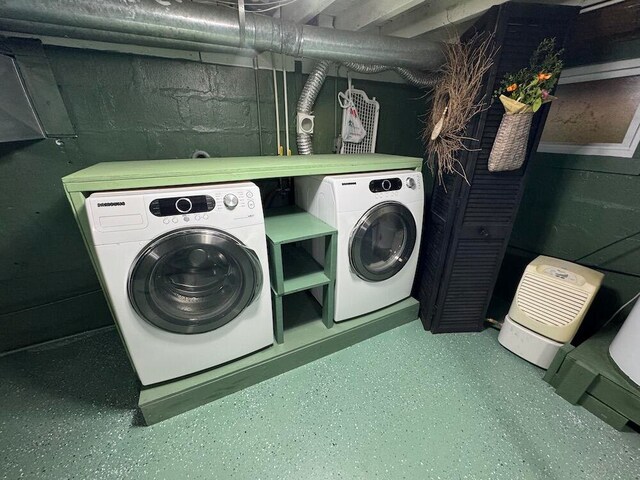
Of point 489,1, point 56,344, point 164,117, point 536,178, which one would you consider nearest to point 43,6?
point 164,117

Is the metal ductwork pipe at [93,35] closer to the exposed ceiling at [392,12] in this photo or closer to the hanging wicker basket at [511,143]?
the exposed ceiling at [392,12]

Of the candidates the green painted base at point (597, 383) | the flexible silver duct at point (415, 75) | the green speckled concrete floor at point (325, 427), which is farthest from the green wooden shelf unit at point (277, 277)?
the green painted base at point (597, 383)

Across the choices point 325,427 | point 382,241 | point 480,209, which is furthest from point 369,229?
point 325,427

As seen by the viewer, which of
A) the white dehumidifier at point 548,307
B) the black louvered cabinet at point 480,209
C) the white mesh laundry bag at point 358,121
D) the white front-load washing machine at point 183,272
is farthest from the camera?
the white mesh laundry bag at point 358,121

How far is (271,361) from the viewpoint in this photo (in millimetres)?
1530

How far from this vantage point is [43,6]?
1.04 meters

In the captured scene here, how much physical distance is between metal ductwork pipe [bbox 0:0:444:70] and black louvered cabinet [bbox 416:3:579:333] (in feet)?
1.38

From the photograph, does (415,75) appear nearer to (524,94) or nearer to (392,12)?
(392,12)

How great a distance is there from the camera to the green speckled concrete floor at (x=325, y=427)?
1.15m

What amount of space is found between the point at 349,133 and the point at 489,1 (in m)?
1.14

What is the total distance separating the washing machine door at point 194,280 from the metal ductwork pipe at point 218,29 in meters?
0.99

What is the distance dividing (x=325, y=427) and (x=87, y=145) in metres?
2.18

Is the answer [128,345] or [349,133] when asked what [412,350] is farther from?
[349,133]

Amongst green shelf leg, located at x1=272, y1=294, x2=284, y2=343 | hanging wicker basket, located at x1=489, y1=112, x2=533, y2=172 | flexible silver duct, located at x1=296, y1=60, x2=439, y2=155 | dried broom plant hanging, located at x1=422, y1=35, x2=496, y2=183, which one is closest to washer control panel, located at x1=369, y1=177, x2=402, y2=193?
dried broom plant hanging, located at x1=422, y1=35, x2=496, y2=183
